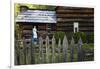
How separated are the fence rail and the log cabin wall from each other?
0.12 m

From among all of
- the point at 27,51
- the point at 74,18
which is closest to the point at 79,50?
the point at 74,18

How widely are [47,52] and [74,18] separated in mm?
442

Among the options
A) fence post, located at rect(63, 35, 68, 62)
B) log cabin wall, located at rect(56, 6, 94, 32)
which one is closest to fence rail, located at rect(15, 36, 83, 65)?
fence post, located at rect(63, 35, 68, 62)

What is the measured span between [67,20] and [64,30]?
11 cm

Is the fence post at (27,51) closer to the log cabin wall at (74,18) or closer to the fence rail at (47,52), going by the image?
the fence rail at (47,52)

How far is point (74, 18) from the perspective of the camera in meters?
2.00

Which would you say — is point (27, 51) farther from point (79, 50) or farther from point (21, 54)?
point (79, 50)

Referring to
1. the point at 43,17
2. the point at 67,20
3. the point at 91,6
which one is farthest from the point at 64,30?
the point at 91,6

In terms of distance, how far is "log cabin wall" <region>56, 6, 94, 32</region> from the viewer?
1.95 m

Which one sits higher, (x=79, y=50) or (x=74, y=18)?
(x=74, y=18)

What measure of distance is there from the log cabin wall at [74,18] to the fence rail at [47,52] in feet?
0.40

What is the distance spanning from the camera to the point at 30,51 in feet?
6.15

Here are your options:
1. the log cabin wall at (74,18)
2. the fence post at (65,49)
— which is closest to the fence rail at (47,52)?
the fence post at (65,49)

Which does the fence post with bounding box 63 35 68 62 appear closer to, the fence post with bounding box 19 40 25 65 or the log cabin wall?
the log cabin wall
